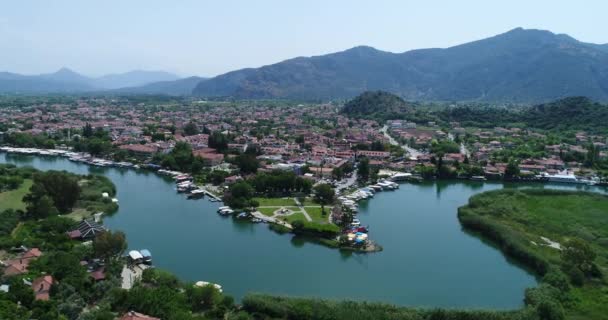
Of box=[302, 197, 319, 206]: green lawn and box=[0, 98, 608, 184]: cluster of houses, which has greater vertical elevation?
box=[0, 98, 608, 184]: cluster of houses

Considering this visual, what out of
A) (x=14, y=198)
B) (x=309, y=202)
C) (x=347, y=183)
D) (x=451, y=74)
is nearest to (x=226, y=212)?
(x=309, y=202)

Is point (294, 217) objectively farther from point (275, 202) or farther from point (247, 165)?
point (247, 165)

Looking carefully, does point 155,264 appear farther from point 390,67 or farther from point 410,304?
point 390,67

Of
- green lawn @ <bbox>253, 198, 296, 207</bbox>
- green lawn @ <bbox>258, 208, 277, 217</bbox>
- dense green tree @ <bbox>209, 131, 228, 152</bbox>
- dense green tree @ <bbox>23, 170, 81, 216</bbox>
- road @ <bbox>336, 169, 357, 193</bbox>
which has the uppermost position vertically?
dense green tree @ <bbox>209, 131, 228, 152</bbox>

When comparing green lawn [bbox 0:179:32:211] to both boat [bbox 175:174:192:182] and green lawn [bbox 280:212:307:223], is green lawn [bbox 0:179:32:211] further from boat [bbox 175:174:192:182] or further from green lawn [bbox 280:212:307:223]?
green lawn [bbox 280:212:307:223]

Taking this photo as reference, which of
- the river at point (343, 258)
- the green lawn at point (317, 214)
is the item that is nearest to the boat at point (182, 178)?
the river at point (343, 258)

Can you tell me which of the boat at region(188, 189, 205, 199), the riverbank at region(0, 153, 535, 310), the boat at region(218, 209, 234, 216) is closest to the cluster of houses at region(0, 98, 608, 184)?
the boat at region(188, 189, 205, 199)
